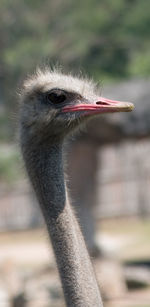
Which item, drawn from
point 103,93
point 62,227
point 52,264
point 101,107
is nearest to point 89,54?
point 103,93

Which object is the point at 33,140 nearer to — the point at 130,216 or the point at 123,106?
the point at 123,106

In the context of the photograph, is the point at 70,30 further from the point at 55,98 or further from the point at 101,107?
the point at 101,107

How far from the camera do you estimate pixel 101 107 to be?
370cm

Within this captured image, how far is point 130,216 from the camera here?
2139cm

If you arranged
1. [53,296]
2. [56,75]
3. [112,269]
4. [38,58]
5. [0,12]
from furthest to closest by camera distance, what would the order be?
[0,12], [38,58], [112,269], [53,296], [56,75]

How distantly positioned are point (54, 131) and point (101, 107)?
236 mm

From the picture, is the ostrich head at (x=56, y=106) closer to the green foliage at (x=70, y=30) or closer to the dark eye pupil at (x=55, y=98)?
the dark eye pupil at (x=55, y=98)

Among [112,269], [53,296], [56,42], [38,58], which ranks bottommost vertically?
[53,296]

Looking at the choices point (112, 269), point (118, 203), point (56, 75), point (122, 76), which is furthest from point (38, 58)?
point (56, 75)

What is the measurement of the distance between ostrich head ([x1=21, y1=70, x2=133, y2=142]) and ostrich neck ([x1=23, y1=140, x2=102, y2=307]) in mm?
77

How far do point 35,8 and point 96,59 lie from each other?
157 cm

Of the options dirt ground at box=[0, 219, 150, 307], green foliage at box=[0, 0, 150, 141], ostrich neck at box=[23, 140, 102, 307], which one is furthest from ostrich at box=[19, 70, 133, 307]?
green foliage at box=[0, 0, 150, 141]

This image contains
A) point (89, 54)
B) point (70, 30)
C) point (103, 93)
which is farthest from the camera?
point (89, 54)

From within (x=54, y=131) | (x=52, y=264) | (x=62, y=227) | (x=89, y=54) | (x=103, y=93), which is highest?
(x=89, y=54)
